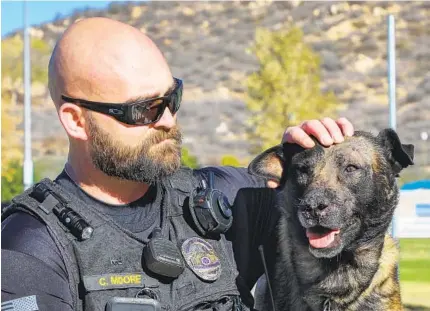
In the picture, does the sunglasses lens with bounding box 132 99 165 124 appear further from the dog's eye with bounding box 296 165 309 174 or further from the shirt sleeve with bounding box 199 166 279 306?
the dog's eye with bounding box 296 165 309 174

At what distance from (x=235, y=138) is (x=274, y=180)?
39.7 m

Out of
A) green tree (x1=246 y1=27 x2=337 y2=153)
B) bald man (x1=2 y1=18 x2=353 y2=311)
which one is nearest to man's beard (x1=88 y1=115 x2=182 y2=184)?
bald man (x1=2 y1=18 x2=353 y2=311)

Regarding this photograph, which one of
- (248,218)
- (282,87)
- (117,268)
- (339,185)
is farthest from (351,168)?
(282,87)

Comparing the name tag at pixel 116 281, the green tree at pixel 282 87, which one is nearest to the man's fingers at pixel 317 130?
the name tag at pixel 116 281

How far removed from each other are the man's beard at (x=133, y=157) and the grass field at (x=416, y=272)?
6.56 metres

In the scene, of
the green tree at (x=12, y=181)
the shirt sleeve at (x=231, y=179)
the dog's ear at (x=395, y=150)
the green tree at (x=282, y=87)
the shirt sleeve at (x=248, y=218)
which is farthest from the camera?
the green tree at (x=282, y=87)

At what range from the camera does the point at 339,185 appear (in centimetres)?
366

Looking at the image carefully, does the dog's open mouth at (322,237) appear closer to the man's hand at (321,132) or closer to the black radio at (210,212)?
the man's hand at (321,132)

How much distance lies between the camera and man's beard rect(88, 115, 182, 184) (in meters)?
2.98

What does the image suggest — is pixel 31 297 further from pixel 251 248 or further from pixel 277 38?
pixel 277 38

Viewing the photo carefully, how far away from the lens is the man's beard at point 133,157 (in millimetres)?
2979

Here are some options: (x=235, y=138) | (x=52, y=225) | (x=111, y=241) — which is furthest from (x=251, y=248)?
(x=235, y=138)

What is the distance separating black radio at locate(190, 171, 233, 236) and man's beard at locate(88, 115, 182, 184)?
0.58 ft

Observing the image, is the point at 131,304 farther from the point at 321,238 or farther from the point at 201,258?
the point at 321,238
